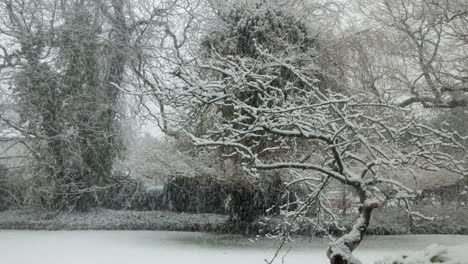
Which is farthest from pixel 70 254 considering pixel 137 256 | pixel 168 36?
pixel 168 36

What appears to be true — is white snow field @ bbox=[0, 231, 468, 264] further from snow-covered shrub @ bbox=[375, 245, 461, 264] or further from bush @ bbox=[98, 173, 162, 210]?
bush @ bbox=[98, 173, 162, 210]

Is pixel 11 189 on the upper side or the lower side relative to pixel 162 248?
upper

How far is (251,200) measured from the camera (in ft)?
42.3

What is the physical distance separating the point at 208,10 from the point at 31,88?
5543mm

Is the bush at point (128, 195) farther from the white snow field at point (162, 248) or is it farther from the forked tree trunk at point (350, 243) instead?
the forked tree trunk at point (350, 243)

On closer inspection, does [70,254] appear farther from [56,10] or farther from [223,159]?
[56,10]

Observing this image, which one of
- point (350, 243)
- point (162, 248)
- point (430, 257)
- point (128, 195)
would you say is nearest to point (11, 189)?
point (128, 195)

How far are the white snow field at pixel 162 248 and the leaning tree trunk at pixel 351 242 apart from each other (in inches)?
119

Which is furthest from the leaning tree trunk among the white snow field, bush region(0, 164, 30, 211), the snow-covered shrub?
bush region(0, 164, 30, 211)

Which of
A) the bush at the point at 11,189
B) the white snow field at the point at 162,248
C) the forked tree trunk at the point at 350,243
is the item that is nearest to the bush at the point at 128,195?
the bush at the point at 11,189

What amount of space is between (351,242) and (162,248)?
597cm

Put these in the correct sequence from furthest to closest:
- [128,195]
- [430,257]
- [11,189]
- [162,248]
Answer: [128,195]
[11,189]
[162,248]
[430,257]

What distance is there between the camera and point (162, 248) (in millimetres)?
9758

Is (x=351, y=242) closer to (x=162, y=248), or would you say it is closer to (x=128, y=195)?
(x=162, y=248)
